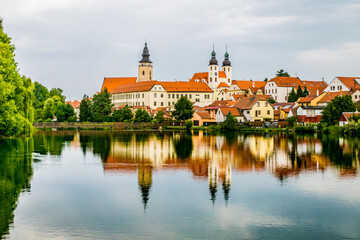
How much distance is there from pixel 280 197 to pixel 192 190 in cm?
344

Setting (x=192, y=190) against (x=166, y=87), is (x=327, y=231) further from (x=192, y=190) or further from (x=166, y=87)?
(x=166, y=87)

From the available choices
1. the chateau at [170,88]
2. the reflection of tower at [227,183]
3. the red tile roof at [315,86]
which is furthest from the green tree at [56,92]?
the reflection of tower at [227,183]

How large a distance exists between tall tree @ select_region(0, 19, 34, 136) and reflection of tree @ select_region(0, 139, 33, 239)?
420 cm

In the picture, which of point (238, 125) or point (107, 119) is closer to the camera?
point (238, 125)

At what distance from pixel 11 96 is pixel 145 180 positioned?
21391 mm

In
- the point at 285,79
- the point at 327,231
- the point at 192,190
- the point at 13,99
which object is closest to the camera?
the point at 327,231

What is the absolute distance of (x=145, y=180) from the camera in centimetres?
2092

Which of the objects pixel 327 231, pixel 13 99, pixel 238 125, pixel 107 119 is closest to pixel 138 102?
pixel 107 119

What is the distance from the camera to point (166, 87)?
123500 mm

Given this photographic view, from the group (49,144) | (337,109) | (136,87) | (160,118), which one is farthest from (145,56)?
(49,144)

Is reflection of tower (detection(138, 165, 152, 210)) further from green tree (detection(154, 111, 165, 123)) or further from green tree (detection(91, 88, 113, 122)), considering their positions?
green tree (detection(91, 88, 113, 122))

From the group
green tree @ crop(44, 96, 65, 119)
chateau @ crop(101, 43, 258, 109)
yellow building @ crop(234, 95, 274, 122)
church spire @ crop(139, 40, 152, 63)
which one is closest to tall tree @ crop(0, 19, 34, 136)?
yellow building @ crop(234, 95, 274, 122)

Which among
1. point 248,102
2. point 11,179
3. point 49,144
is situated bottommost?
point 11,179

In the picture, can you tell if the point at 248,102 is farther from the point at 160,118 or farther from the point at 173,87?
the point at 173,87
